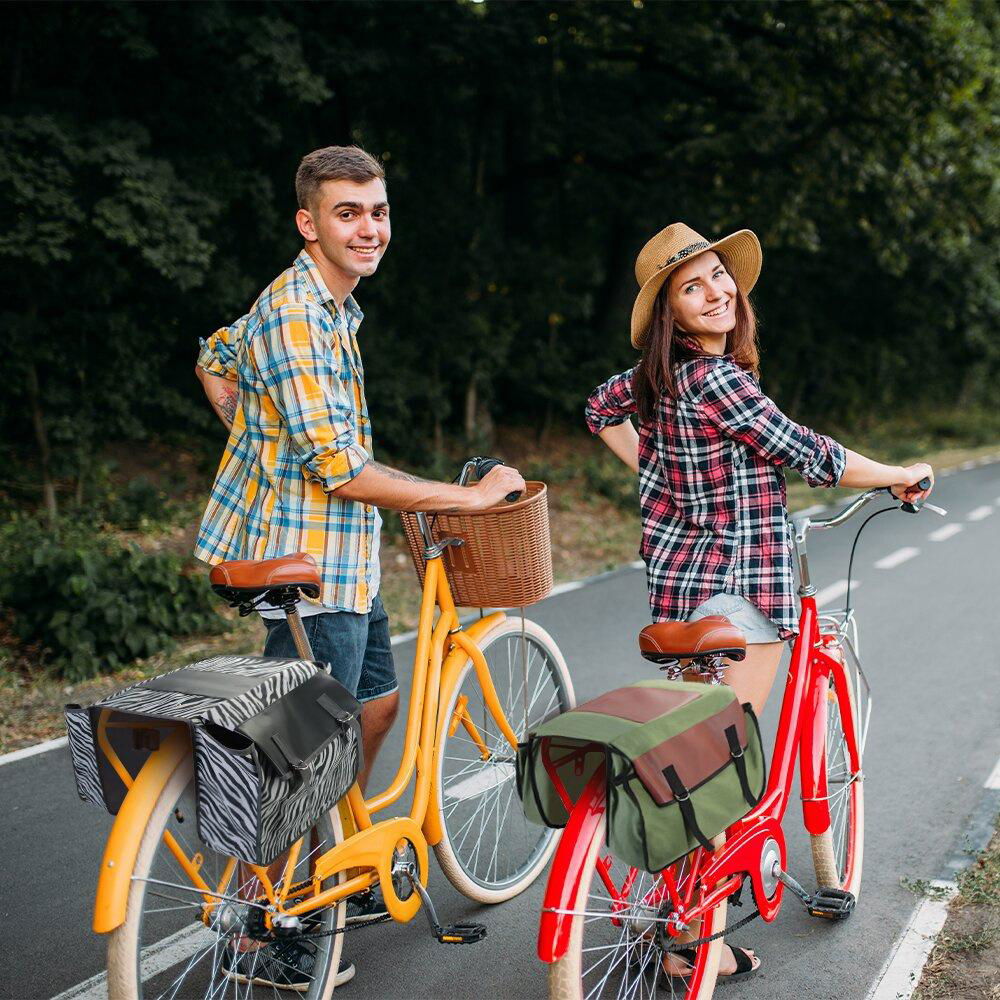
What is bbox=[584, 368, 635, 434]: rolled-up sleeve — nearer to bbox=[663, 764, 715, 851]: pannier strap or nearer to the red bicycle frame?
the red bicycle frame

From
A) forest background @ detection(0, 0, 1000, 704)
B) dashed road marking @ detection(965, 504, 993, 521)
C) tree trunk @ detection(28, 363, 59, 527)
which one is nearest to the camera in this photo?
forest background @ detection(0, 0, 1000, 704)

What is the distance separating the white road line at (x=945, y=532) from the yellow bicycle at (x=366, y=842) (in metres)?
7.87

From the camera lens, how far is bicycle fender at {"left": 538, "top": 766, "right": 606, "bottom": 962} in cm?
243

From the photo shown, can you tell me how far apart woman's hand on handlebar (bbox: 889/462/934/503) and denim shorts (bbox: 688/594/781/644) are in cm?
51

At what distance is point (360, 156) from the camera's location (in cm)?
315

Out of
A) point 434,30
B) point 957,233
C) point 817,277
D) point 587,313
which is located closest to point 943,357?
point 817,277

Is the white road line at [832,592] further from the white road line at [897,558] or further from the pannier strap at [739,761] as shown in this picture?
the pannier strap at [739,761]

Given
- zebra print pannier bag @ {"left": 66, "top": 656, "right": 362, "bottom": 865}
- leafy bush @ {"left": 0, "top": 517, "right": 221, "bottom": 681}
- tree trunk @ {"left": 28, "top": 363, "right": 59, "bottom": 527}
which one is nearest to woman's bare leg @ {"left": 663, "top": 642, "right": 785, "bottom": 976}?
zebra print pannier bag @ {"left": 66, "top": 656, "right": 362, "bottom": 865}

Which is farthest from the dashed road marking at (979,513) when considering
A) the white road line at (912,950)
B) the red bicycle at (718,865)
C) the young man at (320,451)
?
the young man at (320,451)

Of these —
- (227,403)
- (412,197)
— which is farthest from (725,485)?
(412,197)

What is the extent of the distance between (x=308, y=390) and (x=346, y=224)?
50 cm

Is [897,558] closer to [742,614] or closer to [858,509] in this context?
[858,509]

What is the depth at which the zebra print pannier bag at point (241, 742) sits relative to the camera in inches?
94.5

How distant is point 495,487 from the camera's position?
3045 mm
